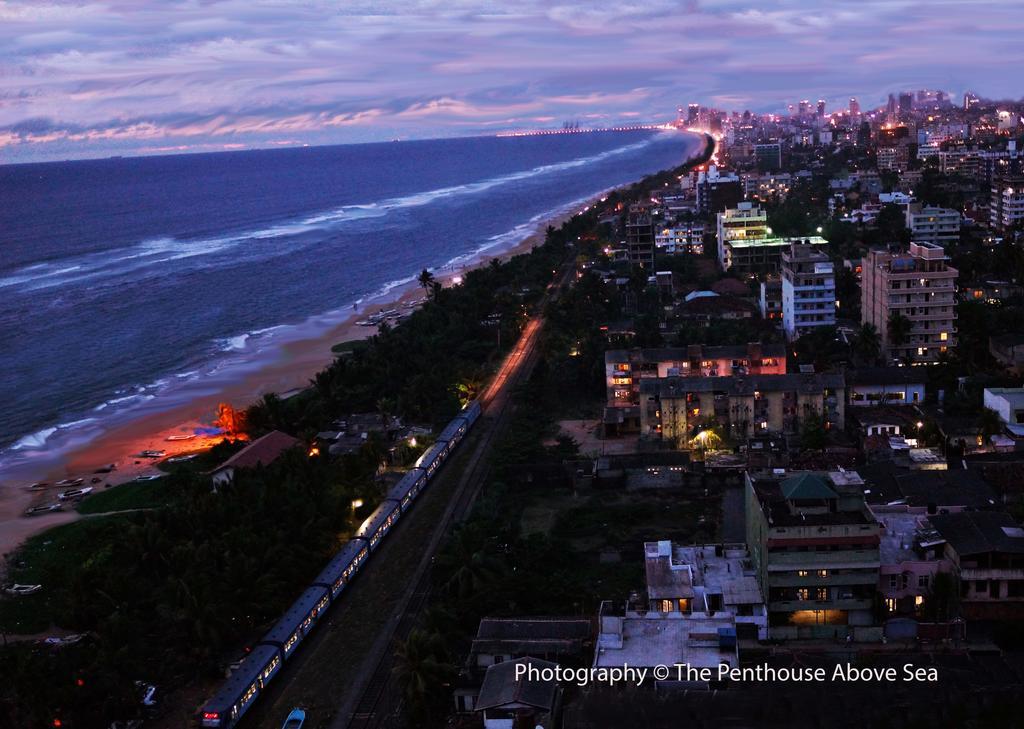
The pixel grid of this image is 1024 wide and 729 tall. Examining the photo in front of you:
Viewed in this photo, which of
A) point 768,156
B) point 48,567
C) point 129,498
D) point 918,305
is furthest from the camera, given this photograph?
point 768,156

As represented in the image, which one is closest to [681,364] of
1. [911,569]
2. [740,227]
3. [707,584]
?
[707,584]

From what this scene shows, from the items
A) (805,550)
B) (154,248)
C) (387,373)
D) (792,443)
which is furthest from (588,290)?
(154,248)

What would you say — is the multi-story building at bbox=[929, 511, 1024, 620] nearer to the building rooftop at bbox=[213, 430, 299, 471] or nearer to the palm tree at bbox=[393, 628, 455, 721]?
the palm tree at bbox=[393, 628, 455, 721]

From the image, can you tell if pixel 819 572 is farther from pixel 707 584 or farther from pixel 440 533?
pixel 440 533

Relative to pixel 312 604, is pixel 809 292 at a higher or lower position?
higher

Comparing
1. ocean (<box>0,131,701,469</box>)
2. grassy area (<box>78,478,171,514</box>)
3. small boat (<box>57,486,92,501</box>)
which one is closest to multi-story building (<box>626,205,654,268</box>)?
ocean (<box>0,131,701,469</box>)

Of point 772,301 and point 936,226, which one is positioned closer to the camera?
point 772,301

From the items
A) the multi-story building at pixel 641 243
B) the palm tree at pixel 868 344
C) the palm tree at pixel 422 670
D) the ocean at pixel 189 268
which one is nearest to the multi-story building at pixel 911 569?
the palm tree at pixel 422 670
